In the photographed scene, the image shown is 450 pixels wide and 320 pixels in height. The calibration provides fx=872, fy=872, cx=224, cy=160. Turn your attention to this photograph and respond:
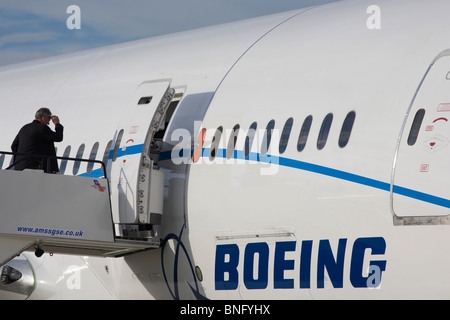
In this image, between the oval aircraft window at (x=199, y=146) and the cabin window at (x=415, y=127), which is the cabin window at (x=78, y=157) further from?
the cabin window at (x=415, y=127)

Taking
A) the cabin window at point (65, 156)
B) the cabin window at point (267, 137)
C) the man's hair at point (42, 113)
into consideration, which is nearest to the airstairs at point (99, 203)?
the man's hair at point (42, 113)

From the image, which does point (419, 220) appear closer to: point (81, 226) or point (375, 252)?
point (375, 252)

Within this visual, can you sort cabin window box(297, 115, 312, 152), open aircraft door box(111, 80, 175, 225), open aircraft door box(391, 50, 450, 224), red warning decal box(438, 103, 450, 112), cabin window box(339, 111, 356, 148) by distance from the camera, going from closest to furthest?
open aircraft door box(391, 50, 450, 224) → red warning decal box(438, 103, 450, 112) → cabin window box(339, 111, 356, 148) → cabin window box(297, 115, 312, 152) → open aircraft door box(111, 80, 175, 225)

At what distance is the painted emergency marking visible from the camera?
8.85 m

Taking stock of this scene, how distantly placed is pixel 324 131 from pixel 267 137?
0.98m

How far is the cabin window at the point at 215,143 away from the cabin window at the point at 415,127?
3083 millimetres

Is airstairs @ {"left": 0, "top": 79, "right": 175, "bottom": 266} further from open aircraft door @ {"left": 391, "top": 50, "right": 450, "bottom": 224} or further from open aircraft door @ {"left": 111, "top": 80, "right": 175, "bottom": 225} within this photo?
open aircraft door @ {"left": 391, "top": 50, "right": 450, "bottom": 224}

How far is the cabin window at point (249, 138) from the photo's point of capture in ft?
34.7

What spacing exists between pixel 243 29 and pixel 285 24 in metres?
0.86

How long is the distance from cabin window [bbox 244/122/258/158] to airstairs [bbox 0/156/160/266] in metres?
1.96

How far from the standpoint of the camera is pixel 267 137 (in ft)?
34.2

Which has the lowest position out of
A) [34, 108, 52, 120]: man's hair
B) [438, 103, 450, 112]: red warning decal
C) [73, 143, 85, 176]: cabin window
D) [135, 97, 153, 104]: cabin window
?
[73, 143, 85, 176]: cabin window

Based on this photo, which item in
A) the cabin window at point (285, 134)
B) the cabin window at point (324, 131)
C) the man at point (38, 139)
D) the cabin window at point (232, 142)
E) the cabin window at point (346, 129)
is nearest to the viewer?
the cabin window at point (346, 129)

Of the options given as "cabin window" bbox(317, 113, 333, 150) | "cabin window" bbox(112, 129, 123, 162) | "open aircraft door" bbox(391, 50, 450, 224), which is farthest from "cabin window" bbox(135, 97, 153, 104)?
"open aircraft door" bbox(391, 50, 450, 224)
